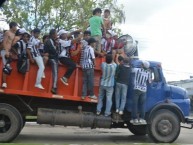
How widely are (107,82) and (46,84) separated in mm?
1636

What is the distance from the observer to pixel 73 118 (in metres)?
11.0

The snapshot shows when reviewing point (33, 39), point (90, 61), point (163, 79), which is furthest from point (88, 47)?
point (163, 79)

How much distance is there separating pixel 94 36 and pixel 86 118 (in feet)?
7.60

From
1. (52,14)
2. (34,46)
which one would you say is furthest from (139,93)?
(52,14)

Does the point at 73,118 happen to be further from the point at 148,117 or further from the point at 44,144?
the point at 148,117

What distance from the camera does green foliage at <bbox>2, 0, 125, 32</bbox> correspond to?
25516 millimetres

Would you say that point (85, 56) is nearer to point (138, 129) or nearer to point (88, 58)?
point (88, 58)

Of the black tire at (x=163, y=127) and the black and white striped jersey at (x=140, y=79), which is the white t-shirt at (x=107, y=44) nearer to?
the black and white striped jersey at (x=140, y=79)

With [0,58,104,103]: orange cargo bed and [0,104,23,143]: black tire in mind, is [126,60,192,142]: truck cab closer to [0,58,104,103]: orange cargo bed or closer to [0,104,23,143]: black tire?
[0,58,104,103]: orange cargo bed

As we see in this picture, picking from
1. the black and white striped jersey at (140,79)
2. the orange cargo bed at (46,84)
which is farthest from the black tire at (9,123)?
the black and white striped jersey at (140,79)

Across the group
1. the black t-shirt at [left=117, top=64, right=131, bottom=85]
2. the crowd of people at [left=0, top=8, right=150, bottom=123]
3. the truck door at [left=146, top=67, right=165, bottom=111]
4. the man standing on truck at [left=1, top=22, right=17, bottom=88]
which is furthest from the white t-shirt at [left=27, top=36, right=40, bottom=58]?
the truck door at [left=146, top=67, right=165, bottom=111]

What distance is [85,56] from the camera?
10914mm

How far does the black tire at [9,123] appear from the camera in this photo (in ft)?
33.4

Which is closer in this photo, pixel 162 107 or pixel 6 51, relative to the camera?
pixel 6 51
